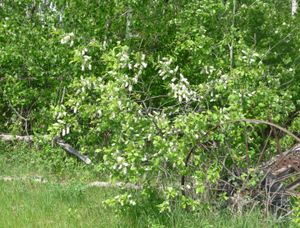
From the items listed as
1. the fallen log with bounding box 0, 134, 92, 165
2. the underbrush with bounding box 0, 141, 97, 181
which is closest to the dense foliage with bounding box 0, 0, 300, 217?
the fallen log with bounding box 0, 134, 92, 165

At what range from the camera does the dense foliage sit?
16.1 ft

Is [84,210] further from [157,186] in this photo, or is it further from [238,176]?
[238,176]

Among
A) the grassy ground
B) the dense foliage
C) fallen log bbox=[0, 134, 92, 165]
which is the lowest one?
the grassy ground

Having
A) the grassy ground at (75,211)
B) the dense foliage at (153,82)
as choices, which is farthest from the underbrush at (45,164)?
the dense foliage at (153,82)

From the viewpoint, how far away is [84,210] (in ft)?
18.4

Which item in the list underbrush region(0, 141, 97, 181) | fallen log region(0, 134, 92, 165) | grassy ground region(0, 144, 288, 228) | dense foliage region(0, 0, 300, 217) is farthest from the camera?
fallen log region(0, 134, 92, 165)

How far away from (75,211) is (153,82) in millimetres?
3139

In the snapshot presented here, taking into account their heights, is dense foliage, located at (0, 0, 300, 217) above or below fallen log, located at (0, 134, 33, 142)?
above

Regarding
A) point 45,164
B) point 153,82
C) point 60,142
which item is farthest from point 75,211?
point 60,142

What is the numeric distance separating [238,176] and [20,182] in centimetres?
349

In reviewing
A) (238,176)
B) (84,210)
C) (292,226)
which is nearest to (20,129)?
(84,210)

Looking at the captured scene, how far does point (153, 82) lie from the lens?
7922 millimetres

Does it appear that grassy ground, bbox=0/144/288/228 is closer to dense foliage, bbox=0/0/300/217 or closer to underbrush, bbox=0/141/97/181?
underbrush, bbox=0/141/97/181

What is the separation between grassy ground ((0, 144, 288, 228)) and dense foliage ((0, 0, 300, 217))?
0.24 meters
